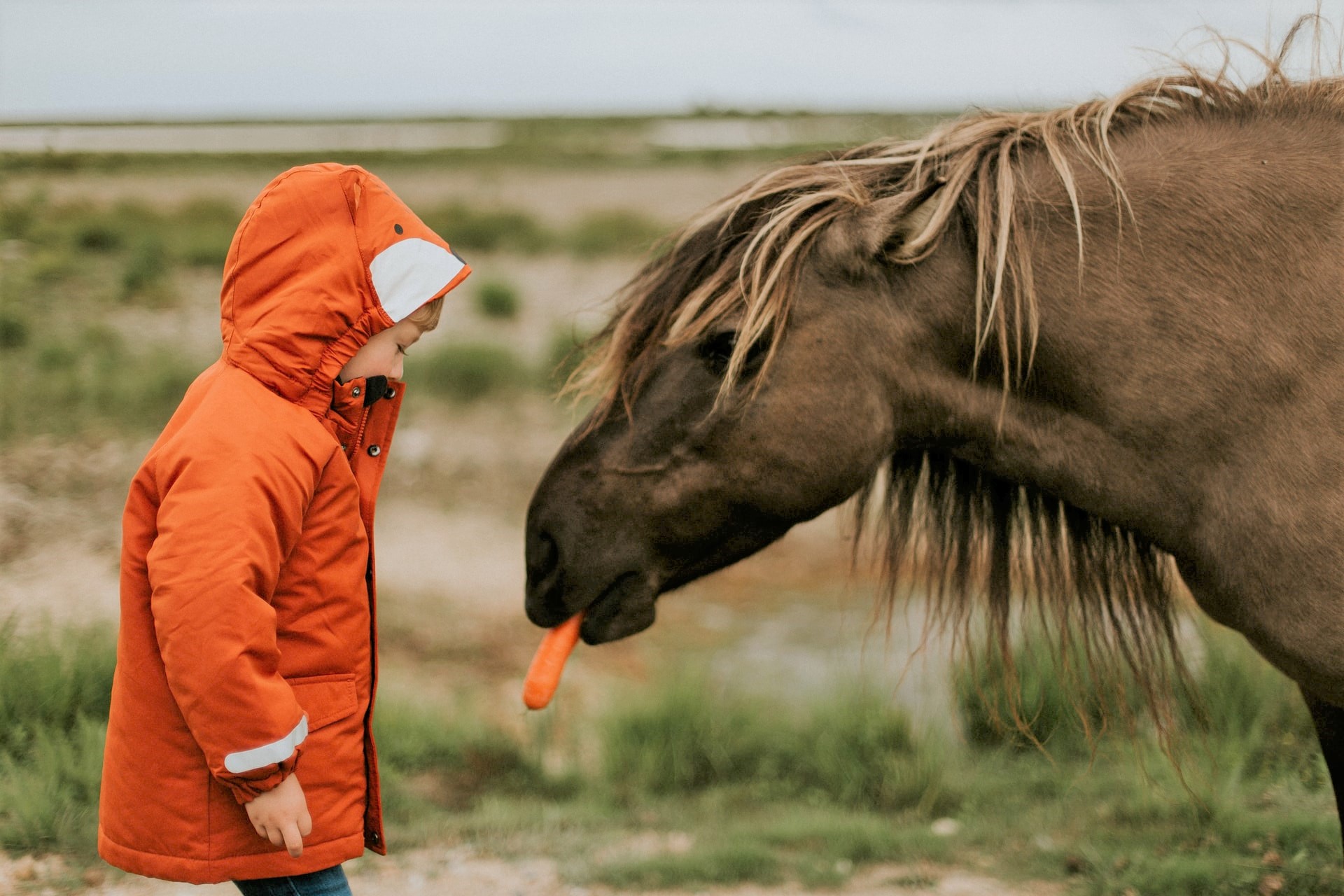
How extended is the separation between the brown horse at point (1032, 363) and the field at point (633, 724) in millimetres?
357

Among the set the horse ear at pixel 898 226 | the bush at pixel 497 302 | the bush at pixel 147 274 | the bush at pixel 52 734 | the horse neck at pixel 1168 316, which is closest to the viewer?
the horse neck at pixel 1168 316

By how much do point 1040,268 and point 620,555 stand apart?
108 centimetres

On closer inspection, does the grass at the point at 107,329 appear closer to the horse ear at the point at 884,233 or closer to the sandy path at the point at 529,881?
the sandy path at the point at 529,881

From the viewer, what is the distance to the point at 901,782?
382 centimetres

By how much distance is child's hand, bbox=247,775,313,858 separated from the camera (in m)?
1.65

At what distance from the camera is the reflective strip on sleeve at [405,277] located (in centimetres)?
184

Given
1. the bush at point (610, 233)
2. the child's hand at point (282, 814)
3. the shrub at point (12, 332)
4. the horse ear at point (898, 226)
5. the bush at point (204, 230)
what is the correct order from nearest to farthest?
the child's hand at point (282, 814)
the horse ear at point (898, 226)
the shrub at point (12, 332)
the bush at point (204, 230)
the bush at point (610, 233)

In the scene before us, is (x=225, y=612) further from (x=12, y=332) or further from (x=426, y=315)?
(x=12, y=332)

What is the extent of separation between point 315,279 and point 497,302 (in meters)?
8.79

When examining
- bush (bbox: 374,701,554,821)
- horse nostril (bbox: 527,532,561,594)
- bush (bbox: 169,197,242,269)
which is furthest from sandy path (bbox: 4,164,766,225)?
horse nostril (bbox: 527,532,561,594)

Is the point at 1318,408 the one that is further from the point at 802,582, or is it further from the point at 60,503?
the point at 60,503

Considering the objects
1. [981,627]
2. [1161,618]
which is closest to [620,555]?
[1161,618]

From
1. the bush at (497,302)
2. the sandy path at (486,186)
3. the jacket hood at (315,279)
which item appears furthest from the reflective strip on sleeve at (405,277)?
the sandy path at (486,186)

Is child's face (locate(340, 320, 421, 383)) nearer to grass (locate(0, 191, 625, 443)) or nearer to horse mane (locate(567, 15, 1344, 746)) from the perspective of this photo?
horse mane (locate(567, 15, 1344, 746))
